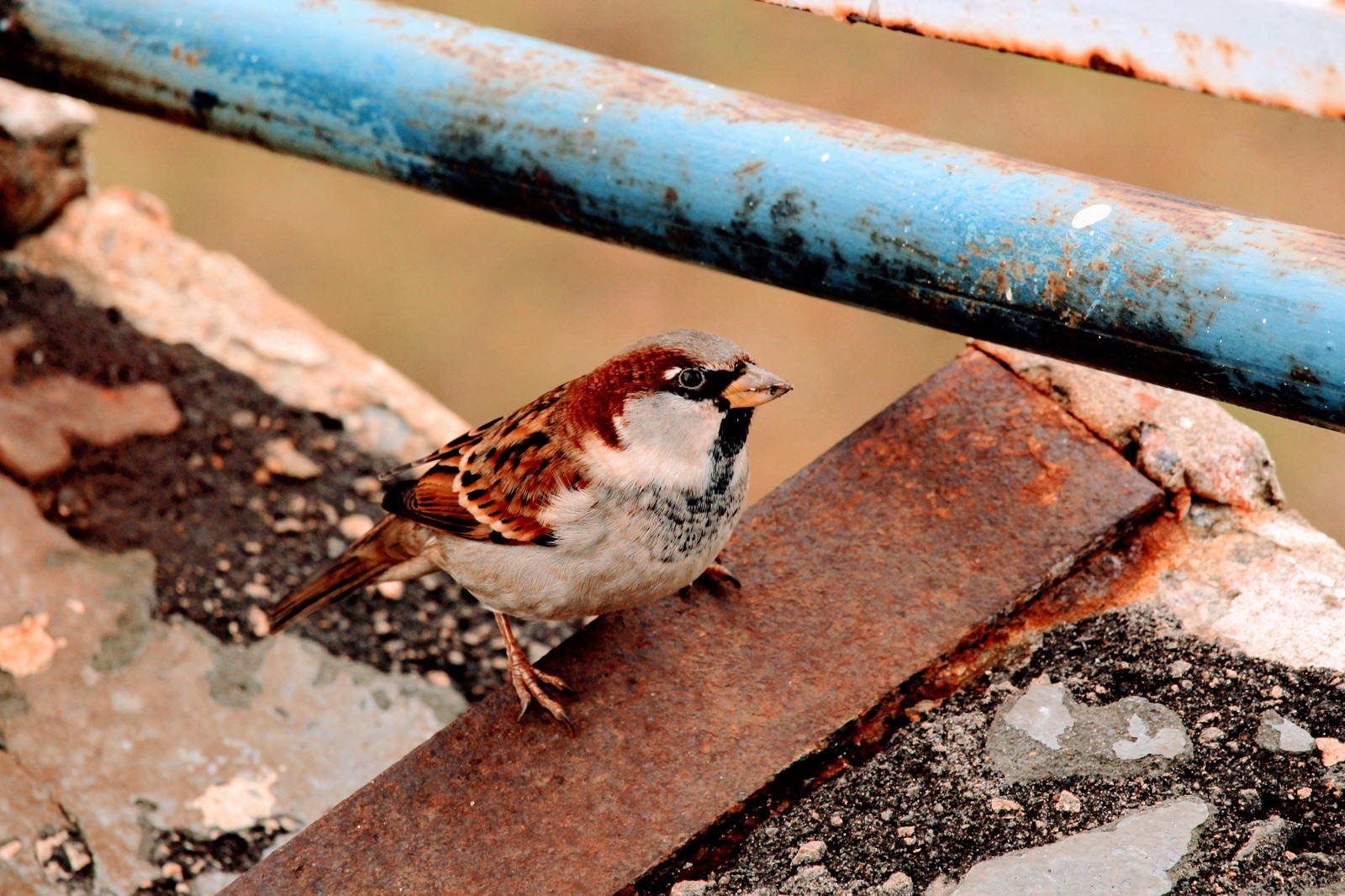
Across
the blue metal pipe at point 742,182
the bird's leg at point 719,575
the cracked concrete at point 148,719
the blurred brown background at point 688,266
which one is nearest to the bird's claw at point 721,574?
the bird's leg at point 719,575

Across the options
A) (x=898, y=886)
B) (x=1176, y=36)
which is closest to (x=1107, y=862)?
(x=898, y=886)

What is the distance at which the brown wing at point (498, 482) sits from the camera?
264cm

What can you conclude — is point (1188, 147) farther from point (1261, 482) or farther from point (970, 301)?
point (970, 301)

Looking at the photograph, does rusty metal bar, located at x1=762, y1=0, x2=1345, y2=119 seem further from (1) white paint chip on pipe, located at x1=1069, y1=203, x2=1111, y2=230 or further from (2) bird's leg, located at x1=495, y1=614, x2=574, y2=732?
(2) bird's leg, located at x1=495, y1=614, x2=574, y2=732

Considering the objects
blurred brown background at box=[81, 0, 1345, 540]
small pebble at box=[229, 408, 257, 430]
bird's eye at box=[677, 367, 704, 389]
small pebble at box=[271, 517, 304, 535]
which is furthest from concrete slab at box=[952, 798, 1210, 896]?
blurred brown background at box=[81, 0, 1345, 540]

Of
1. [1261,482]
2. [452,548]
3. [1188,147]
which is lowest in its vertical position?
[1188,147]

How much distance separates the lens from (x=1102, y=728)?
7.52ft

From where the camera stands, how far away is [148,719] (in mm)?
2951

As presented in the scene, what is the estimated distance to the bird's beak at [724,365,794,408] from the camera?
2512 millimetres

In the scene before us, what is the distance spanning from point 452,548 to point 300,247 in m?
4.52

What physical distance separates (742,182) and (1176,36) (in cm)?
76

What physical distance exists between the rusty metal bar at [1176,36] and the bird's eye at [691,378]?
0.64 meters

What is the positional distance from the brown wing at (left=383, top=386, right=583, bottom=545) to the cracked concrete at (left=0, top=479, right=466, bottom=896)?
526 millimetres

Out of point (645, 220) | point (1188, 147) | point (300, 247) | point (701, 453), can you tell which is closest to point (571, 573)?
point (701, 453)
